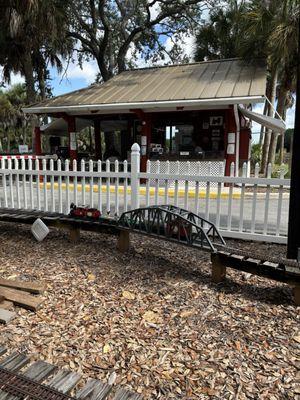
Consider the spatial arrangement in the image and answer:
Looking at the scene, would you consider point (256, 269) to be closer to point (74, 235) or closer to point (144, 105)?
point (74, 235)

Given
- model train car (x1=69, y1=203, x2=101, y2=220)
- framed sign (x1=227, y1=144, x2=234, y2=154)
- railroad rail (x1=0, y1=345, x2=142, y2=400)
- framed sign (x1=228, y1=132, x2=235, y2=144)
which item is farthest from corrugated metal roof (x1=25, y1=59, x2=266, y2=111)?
railroad rail (x1=0, y1=345, x2=142, y2=400)

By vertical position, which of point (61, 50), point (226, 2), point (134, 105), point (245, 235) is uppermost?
point (226, 2)

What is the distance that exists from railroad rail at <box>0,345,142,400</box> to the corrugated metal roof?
9.48m

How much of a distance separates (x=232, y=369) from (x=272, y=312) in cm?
88

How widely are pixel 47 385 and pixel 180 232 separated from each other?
2.23 meters

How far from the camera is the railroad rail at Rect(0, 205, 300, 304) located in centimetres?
328

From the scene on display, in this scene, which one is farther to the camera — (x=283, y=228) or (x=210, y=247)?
(x=283, y=228)

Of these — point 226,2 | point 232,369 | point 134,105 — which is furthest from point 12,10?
point 232,369

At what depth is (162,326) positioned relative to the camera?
2.97 meters

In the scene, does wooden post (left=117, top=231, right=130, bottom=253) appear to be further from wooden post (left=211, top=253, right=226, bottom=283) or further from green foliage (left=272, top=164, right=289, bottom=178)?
green foliage (left=272, top=164, right=289, bottom=178)

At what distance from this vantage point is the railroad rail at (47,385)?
214 centimetres

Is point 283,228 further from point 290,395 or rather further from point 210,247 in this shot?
point 290,395

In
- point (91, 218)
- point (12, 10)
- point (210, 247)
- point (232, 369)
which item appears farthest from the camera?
point (12, 10)

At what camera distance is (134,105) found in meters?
11.4
